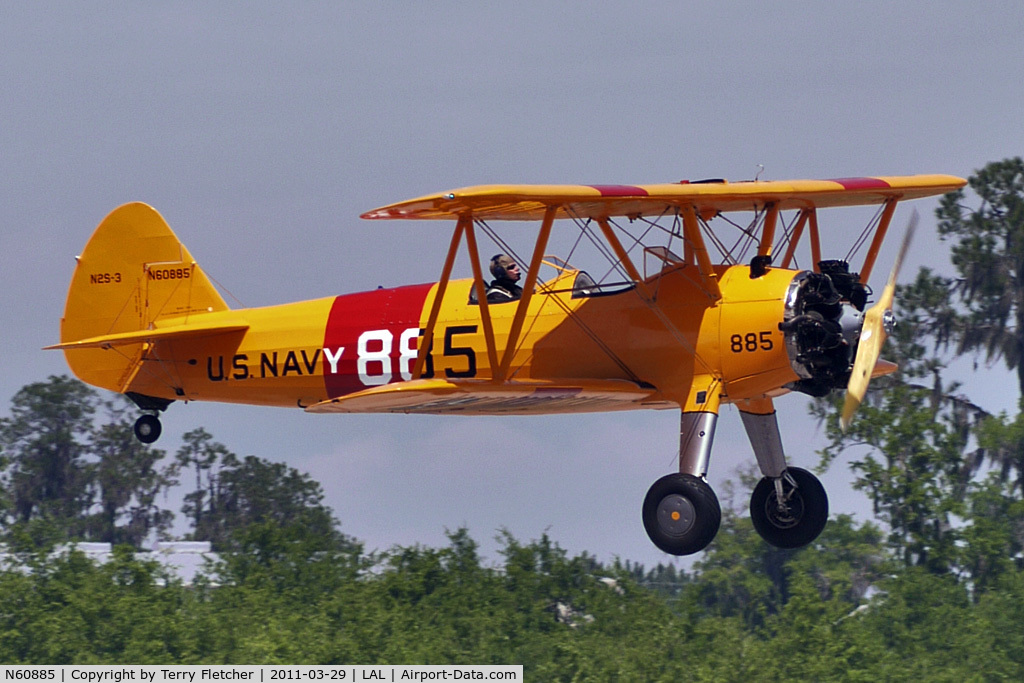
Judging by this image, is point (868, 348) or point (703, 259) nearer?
point (868, 348)

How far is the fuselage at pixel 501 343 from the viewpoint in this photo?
47.2 feet

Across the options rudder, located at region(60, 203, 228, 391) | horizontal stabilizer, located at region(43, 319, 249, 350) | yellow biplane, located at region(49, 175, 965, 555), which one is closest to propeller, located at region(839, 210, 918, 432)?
Result: yellow biplane, located at region(49, 175, 965, 555)

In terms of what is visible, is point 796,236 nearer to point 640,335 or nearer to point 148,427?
point 640,335

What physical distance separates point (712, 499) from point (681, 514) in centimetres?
30

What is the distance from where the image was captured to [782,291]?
1415 cm

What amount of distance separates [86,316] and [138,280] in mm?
768

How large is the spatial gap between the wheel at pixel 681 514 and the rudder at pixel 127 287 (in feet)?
23.7

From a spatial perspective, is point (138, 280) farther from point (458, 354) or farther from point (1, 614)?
point (1, 614)

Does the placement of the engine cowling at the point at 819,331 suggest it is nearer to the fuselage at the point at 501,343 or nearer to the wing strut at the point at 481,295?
the fuselage at the point at 501,343

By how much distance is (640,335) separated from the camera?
A: 14852mm

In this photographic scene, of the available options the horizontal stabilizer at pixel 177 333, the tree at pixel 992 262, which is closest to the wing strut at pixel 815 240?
the horizontal stabilizer at pixel 177 333

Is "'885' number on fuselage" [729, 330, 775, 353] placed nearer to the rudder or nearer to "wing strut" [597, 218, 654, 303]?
"wing strut" [597, 218, 654, 303]

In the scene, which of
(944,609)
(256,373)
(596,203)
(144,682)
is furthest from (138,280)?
(944,609)

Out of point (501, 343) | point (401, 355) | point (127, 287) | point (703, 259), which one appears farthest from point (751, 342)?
point (127, 287)
